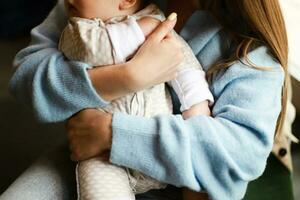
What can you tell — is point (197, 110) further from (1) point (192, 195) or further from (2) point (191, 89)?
(1) point (192, 195)

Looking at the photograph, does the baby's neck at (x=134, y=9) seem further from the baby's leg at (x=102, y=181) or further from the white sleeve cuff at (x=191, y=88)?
the baby's leg at (x=102, y=181)

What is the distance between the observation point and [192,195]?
3.27ft

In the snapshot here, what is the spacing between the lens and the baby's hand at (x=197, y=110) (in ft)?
3.11

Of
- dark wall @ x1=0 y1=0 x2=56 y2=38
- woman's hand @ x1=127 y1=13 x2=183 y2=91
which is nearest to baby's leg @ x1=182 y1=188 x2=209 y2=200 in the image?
woman's hand @ x1=127 y1=13 x2=183 y2=91

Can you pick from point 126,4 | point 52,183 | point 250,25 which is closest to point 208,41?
point 250,25

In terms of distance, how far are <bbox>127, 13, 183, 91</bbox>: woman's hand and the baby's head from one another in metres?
0.08

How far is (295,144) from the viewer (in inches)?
71.7

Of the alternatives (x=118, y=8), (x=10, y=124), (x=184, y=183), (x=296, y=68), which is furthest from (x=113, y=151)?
(x=10, y=124)

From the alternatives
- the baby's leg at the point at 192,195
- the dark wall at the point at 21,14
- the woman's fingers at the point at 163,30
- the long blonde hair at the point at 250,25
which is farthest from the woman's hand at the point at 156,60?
the dark wall at the point at 21,14

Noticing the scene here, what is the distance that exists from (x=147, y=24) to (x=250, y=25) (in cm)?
22

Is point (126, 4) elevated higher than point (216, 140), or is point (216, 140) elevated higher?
point (126, 4)

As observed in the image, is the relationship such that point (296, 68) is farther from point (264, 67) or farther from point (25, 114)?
point (25, 114)

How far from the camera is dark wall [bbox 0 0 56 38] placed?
2.12 meters

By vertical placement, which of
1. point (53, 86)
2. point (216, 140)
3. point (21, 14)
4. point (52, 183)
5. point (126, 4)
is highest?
point (126, 4)
